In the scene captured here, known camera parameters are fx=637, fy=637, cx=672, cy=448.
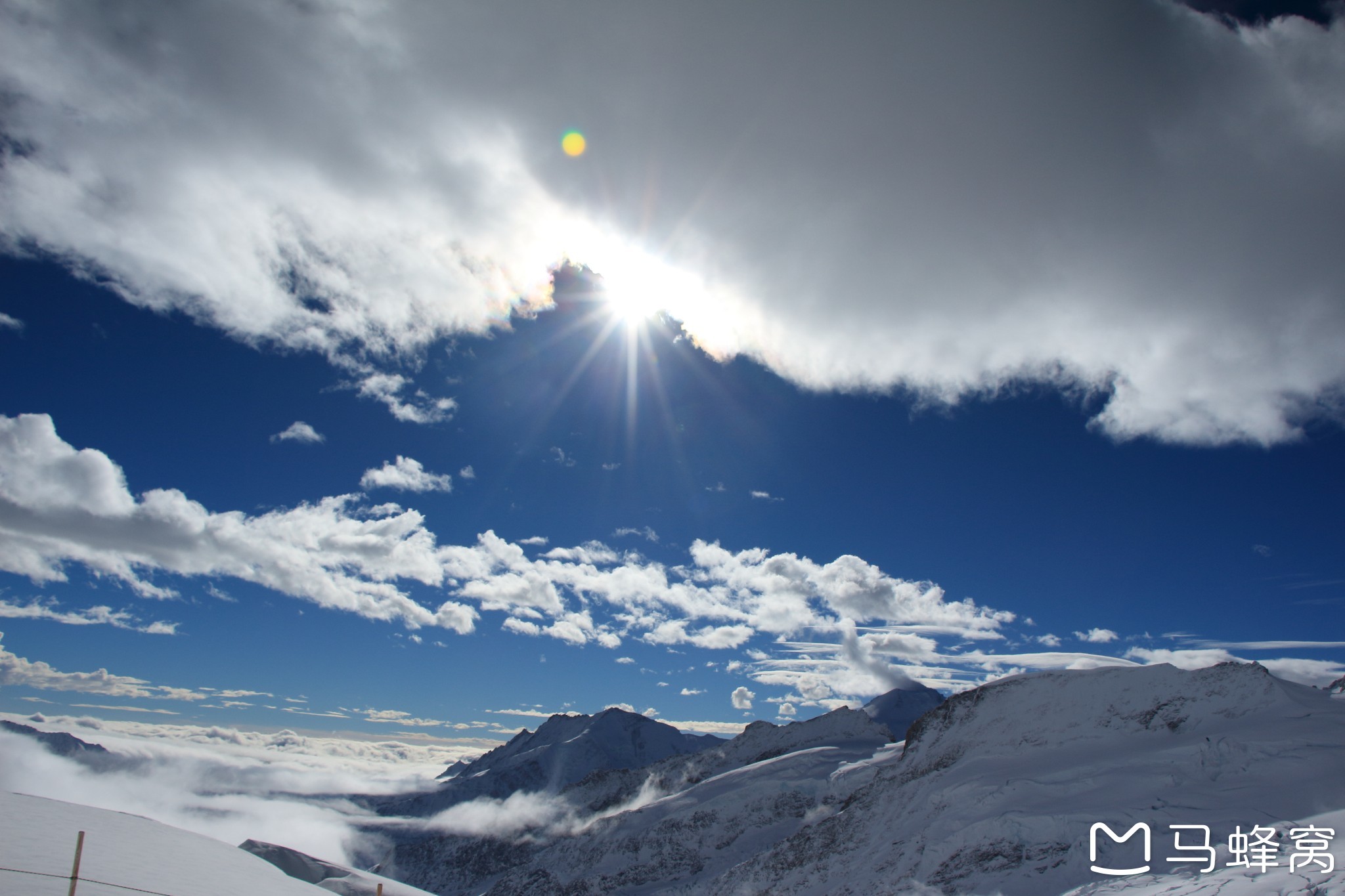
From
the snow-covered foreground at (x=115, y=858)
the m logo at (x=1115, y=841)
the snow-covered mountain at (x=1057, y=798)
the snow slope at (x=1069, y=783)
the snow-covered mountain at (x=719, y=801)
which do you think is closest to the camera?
the snow-covered foreground at (x=115, y=858)

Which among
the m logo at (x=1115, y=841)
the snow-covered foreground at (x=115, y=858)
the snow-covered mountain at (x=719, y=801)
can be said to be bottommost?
the snow-covered mountain at (x=719, y=801)

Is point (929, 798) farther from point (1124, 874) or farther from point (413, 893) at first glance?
point (413, 893)

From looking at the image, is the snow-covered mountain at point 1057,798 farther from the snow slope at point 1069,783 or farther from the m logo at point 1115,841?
the m logo at point 1115,841

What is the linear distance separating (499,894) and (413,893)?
6220 centimetres

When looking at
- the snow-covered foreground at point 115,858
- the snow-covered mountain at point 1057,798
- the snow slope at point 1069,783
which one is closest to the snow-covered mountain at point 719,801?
the snow-covered mountain at point 1057,798

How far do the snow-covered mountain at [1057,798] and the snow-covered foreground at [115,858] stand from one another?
3818 cm

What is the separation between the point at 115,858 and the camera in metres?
21.1

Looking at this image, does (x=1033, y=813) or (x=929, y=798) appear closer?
(x=1033, y=813)

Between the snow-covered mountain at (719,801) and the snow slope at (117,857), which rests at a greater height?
the snow slope at (117,857)

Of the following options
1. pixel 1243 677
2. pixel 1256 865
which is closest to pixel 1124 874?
pixel 1256 865

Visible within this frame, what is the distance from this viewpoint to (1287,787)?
3872cm

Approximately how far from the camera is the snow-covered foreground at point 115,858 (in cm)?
1767

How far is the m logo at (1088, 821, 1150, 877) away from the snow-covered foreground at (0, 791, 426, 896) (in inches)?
1579

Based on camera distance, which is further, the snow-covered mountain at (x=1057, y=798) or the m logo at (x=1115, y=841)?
the snow-covered mountain at (x=1057, y=798)
